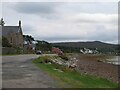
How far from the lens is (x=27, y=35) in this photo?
147 meters

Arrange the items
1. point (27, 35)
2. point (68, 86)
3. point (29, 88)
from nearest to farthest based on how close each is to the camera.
Result: point (29, 88) < point (68, 86) < point (27, 35)

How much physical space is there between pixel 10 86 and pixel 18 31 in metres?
95.9

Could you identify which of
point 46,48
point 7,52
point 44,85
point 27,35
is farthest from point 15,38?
point 44,85

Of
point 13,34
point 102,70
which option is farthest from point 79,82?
point 13,34

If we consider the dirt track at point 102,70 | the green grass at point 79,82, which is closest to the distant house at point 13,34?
the dirt track at point 102,70

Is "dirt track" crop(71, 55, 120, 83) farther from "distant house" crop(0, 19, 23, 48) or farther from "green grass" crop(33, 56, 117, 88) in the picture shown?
"distant house" crop(0, 19, 23, 48)

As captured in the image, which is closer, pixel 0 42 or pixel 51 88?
pixel 51 88

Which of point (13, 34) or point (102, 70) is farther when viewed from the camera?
point (13, 34)

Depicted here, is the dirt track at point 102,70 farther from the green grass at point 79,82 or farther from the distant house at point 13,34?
the distant house at point 13,34

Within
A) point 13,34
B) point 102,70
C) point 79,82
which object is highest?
point 13,34

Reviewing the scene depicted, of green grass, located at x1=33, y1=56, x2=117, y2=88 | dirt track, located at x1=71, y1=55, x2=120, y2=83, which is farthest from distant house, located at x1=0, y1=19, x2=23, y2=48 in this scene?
green grass, located at x1=33, y1=56, x2=117, y2=88

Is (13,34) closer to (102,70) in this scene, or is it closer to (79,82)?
(102,70)

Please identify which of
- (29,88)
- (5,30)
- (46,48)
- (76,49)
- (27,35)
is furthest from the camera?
(76,49)

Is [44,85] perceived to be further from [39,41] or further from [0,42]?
[39,41]
